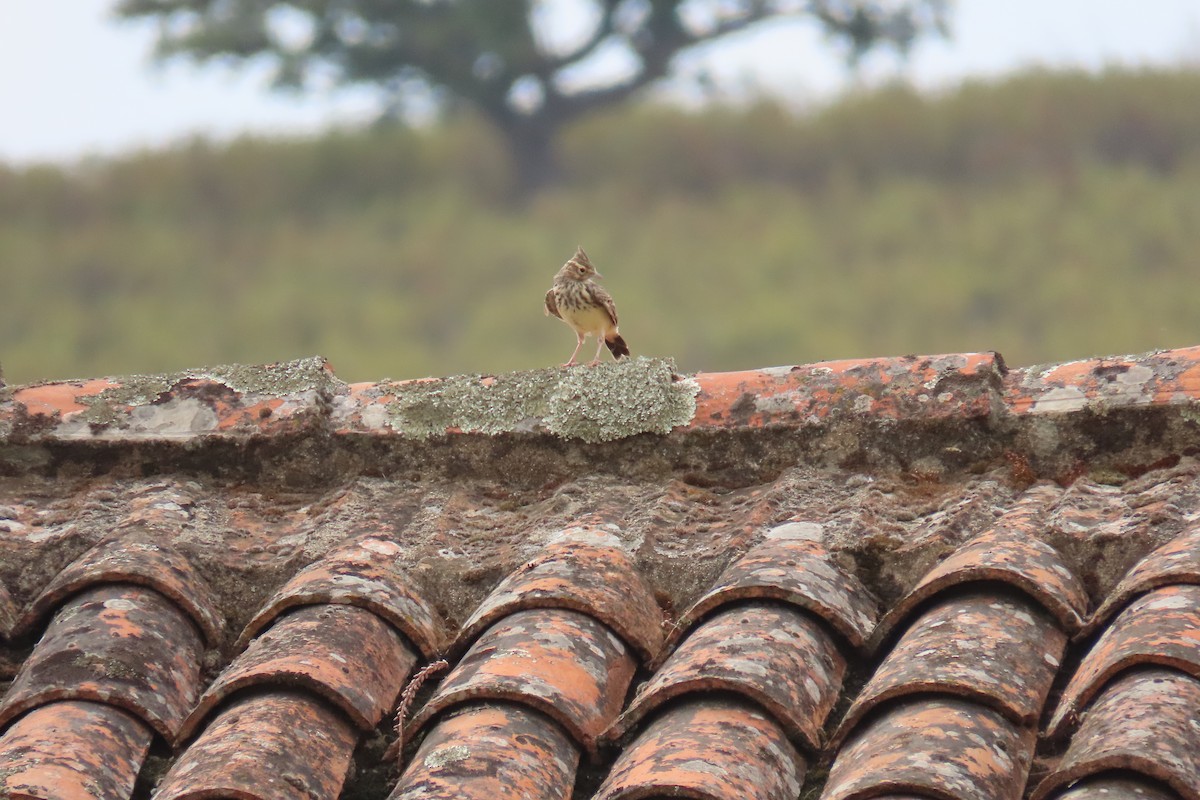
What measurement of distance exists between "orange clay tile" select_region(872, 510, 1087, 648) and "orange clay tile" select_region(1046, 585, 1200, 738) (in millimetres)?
163

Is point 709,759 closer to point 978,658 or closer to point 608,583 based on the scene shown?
point 978,658

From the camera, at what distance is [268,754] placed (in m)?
2.69

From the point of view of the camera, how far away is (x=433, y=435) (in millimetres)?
3924

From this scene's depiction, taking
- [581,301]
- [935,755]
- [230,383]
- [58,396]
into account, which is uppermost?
[581,301]

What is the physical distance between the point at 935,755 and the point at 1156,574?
2.03 feet

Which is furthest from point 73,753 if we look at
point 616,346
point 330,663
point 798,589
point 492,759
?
point 616,346

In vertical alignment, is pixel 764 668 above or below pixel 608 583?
below

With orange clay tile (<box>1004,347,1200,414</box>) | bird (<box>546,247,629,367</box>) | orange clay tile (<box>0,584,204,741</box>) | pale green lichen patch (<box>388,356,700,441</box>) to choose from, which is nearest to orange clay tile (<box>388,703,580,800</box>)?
orange clay tile (<box>0,584,204,741</box>)

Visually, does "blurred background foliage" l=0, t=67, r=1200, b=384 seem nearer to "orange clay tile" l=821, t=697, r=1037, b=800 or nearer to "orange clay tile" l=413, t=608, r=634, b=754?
"orange clay tile" l=413, t=608, r=634, b=754

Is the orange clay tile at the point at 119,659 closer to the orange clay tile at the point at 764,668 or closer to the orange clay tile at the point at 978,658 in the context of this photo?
the orange clay tile at the point at 764,668

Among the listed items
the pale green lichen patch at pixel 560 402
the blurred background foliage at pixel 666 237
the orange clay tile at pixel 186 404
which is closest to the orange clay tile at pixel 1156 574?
the pale green lichen patch at pixel 560 402

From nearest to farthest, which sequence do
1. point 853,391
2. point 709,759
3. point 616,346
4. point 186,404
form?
point 709,759 < point 853,391 < point 186,404 < point 616,346

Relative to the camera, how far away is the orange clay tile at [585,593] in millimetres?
3059

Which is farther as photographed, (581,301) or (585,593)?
(581,301)
